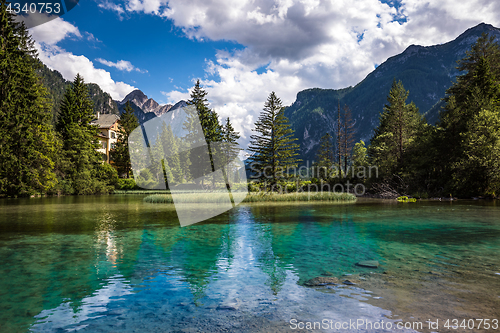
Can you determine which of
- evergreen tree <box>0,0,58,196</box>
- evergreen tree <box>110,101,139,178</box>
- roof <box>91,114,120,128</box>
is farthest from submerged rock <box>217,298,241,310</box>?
roof <box>91,114,120,128</box>

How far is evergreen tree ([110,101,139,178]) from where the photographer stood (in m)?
67.3

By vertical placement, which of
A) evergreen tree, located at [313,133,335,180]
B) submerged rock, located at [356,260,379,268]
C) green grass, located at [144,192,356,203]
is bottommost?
submerged rock, located at [356,260,379,268]

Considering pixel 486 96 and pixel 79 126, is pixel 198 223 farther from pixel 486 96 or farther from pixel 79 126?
pixel 79 126

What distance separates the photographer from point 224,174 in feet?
188

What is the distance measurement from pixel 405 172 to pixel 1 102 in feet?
178

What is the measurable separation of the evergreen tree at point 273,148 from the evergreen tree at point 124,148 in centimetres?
3550

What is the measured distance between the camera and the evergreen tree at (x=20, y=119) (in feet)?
117

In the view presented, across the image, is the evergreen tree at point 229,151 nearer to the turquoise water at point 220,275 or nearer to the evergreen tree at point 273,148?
the evergreen tree at point 273,148

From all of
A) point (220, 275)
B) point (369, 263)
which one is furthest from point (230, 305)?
point (369, 263)

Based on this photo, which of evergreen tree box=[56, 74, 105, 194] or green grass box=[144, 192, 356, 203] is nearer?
green grass box=[144, 192, 356, 203]

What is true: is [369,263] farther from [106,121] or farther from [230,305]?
[106,121]

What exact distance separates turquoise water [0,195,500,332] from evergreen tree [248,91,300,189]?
32.7 m

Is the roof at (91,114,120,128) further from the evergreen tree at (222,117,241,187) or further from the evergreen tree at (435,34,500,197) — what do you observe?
the evergreen tree at (435,34,500,197)

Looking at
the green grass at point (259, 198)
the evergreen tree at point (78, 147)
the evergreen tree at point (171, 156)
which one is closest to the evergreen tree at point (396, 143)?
the green grass at point (259, 198)
